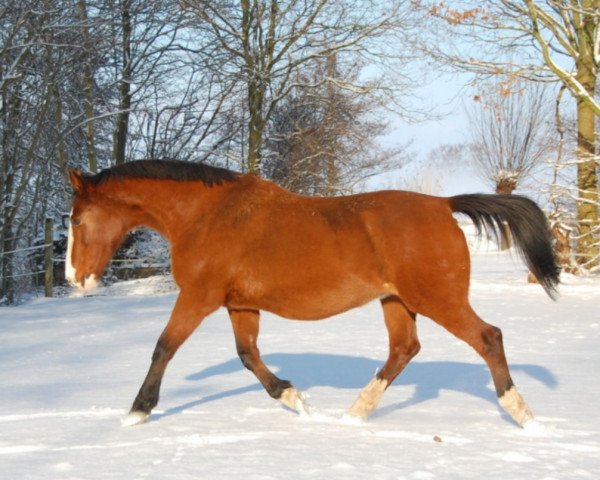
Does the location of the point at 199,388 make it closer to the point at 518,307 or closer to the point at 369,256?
the point at 369,256

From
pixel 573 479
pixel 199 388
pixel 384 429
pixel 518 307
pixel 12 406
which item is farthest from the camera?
pixel 518 307

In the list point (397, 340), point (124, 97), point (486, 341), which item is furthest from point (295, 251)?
point (124, 97)

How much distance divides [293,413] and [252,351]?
0.54 m

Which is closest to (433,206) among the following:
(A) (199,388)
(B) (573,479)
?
(B) (573,479)

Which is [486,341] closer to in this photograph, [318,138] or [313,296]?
[313,296]

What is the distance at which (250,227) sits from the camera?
15.5 ft

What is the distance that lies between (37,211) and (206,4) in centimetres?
775

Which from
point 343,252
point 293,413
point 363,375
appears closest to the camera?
point 343,252

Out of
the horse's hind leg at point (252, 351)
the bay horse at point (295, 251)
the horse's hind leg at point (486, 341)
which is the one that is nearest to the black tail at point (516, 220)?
the bay horse at point (295, 251)

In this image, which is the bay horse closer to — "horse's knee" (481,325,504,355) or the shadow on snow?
"horse's knee" (481,325,504,355)

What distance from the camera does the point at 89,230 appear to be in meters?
5.00

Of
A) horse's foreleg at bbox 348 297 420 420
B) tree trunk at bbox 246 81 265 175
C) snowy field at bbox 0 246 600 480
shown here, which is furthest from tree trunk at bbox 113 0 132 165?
horse's foreleg at bbox 348 297 420 420

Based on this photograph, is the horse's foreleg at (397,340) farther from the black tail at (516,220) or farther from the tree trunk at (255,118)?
the tree trunk at (255,118)

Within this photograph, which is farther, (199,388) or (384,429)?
(199,388)
